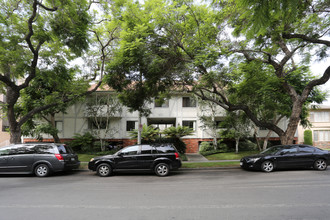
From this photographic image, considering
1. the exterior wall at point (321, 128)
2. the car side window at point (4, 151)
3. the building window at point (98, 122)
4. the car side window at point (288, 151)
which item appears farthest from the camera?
the exterior wall at point (321, 128)

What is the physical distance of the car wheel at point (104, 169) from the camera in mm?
8508

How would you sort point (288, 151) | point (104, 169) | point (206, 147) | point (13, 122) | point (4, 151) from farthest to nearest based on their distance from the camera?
1. point (206, 147)
2. point (13, 122)
3. point (288, 151)
4. point (4, 151)
5. point (104, 169)

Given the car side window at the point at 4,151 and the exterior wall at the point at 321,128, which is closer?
the car side window at the point at 4,151

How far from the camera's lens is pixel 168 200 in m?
4.96

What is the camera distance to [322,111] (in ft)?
78.3

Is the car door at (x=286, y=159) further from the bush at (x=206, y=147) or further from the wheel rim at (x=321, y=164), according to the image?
the bush at (x=206, y=147)

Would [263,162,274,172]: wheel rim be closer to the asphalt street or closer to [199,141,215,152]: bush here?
the asphalt street

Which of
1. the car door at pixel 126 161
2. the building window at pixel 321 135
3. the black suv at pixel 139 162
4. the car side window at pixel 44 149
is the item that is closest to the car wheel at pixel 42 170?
the car side window at pixel 44 149

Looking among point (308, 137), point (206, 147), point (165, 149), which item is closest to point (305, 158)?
point (165, 149)

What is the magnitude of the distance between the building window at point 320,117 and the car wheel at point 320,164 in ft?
59.4

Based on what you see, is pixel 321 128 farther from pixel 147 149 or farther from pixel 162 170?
pixel 147 149

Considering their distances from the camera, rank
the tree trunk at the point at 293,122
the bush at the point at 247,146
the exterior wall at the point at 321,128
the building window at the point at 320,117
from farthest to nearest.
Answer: the building window at the point at 320,117 → the exterior wall at the point at 321,128 → the bush at the point at 247,146 → the tree trunk at the point at 293,122

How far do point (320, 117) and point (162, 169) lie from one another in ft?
82.3

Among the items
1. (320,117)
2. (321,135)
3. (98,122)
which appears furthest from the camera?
(320,117)
